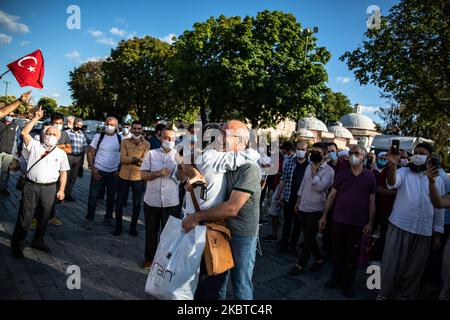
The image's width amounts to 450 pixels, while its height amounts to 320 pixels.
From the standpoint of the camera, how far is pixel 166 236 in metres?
2.53

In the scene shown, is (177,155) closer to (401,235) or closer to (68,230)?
(68,230)

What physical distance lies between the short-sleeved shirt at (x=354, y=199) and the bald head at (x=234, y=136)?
2.34 m

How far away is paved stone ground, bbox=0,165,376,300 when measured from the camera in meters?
3.38

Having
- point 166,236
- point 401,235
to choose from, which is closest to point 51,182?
point 166,236

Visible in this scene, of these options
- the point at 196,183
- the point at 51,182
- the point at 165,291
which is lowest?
the point at 165,291

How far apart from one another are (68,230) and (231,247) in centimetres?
415

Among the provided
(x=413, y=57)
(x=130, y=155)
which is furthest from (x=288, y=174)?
(x=413, y=57)

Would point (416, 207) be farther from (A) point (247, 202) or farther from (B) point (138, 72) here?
(B) point (138, 72)

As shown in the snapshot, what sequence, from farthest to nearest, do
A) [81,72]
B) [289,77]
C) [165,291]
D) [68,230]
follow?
[81,72]
[289,77]
[68,230]
[165,291]

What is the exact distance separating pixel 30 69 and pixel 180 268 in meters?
4.03

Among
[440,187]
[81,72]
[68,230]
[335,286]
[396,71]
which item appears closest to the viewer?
[440,187]

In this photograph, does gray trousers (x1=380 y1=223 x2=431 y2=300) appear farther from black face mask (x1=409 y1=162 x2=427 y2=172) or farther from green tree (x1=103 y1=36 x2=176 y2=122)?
green tree (x1=103 y1=36 x2=176 y2=122)

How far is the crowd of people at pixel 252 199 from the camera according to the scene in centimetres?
249

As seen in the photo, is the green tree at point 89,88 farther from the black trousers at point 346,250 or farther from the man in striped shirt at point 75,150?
the black trousers at point 346,250
